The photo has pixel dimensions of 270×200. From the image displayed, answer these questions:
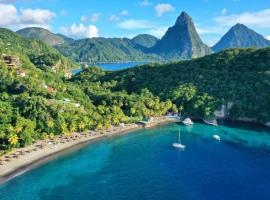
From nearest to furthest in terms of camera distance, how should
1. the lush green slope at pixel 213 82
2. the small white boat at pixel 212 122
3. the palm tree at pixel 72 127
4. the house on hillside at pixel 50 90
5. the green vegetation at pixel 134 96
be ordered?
1. the green vegetation at pixel 134 96
2. the palm tree at pixel 72 127
3. the small white boat at pixel 212 122
4. the house on hillside at pixel 50 90
5. the lush green slope at pixel 213 82

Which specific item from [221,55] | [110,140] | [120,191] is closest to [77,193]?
[120,191]

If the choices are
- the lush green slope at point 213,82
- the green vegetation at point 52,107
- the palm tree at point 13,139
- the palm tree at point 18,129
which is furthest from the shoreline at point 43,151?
the lush green slope at point 213,82

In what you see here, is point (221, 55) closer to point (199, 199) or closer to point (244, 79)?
point (244, 79)

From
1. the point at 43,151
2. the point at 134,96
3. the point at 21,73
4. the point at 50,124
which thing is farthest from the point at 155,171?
the point at 21,73

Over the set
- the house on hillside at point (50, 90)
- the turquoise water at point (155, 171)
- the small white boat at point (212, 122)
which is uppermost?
the house on hillside at point (50, 90)

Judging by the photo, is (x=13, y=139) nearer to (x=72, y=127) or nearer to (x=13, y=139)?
(x=13, y=139)

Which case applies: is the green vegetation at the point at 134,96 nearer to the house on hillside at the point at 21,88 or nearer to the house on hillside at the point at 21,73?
the house on hillside at the point at 21,88
